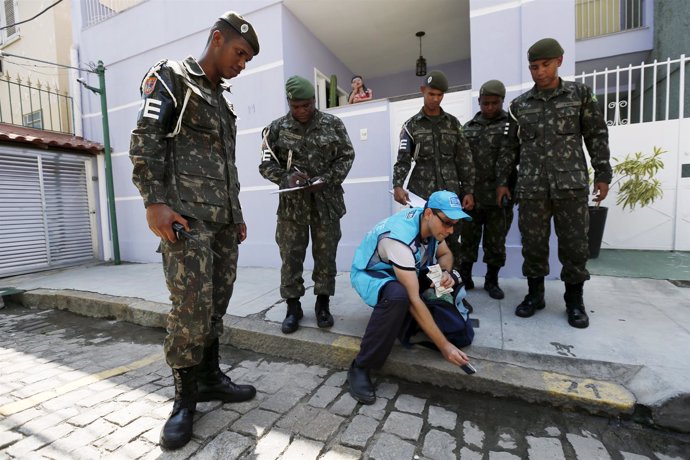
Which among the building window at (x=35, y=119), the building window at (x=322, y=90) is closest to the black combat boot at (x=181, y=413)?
the building window at (x=322, y=90)

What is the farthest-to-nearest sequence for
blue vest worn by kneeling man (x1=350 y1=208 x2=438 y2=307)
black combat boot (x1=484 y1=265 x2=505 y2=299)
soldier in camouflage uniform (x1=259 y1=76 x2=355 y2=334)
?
black combat boot (x1=484 y1=265 x2=505 y2=299)
soldier in camouflage uniform (x1=259 y1=76 x2=355 y2=334)
blue vest worn by kneeling man (x1=350 y1=208 x2=438 y2=307)

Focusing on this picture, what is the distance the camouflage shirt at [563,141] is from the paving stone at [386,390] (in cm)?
168

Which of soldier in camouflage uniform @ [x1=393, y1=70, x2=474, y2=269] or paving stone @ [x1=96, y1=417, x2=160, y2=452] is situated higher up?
soldier in camouflage uniform @ [x1=393, y1=70, x2=474, y2=269]

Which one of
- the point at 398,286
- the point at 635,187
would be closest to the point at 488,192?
the point at 398,286

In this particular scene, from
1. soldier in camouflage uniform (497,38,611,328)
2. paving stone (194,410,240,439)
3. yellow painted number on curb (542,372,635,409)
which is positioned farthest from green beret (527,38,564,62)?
paving stone (194,410,240,439)

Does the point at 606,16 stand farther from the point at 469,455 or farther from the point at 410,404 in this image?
the point at 469,455

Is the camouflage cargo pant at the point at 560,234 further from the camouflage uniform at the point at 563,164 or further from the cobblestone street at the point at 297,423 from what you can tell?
the cobblestone street at the point at 297,423

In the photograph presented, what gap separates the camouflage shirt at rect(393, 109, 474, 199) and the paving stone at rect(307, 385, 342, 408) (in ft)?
5.63

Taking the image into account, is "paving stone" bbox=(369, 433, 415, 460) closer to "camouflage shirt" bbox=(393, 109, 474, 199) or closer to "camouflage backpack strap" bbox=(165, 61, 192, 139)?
"camouflage backpack strap" bbox=(165, 61, 192, 139)

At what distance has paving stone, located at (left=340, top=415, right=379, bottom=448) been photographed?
1694mm

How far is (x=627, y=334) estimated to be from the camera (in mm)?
2393

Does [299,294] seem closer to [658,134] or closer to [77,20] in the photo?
[658,134]

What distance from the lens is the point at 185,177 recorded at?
176 cm

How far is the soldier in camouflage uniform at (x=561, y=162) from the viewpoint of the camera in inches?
99.9
